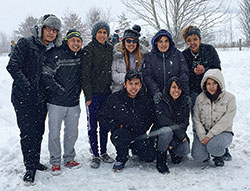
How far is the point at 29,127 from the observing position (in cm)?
335

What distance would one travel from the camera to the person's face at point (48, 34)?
3451 millimetres

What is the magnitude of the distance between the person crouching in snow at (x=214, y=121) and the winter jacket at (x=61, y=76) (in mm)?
2121

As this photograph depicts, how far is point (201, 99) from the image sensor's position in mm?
3936

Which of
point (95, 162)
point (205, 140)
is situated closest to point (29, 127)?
point (95, 162)

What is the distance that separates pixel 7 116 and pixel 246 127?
6.75 m

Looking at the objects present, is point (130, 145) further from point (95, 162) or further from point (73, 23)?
point (73, 23)

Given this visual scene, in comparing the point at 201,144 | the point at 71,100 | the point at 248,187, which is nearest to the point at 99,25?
the point at 71,100

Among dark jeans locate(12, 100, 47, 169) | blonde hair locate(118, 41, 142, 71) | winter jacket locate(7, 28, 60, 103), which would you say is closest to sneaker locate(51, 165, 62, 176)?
dark jeans locate(12, 100, 47, 169)

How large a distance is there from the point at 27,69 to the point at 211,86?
2839 mm

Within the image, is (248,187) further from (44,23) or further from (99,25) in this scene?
(44,23)

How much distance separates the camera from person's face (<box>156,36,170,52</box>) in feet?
12.4

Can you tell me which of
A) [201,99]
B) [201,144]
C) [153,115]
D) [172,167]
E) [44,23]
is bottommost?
[172,167]

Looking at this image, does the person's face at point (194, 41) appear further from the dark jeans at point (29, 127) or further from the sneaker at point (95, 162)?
the dark jeans at point (29, 127)

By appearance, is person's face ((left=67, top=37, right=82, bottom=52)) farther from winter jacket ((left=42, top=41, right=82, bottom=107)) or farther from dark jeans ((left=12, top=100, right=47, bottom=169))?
dark jeans ((left=12, top=100, right=47, bottom=169))
